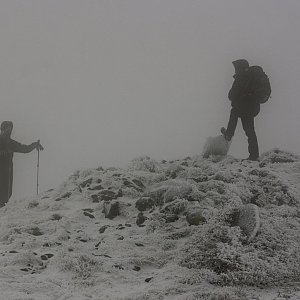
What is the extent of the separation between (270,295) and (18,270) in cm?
334

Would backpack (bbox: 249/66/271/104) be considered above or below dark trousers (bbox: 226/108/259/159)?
above

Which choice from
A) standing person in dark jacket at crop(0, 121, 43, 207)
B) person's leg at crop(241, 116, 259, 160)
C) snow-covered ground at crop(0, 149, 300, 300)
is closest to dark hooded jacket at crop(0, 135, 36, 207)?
standing person in dark jacket at crop(0, 121, 43, 207)

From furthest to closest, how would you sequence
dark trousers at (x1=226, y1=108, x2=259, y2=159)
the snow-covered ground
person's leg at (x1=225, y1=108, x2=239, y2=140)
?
person's leg at (x1=225, y1=108, x2=239, y2=140) < dark trousers at (x1=226, y1=108, x2=259, y2=159) < the snow-covered ground

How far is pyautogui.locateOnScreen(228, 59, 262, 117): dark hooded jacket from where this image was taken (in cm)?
1180

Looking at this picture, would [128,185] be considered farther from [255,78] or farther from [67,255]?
[255,78]

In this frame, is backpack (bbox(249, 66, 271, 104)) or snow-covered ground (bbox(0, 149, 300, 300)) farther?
backpack (bbox(249, 66, 271, 104))

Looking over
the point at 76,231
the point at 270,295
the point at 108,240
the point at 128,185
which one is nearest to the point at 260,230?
the point at 270,295

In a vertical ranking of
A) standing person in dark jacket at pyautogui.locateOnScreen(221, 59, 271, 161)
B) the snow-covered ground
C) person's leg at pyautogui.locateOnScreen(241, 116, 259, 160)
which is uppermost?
standing person in dark jacket at pyautogui.locateOnScreen(221, 59, 271, 161)

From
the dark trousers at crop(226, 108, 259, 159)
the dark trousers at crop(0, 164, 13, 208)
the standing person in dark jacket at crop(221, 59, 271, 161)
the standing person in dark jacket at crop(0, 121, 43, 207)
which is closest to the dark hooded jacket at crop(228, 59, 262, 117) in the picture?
the standing person in dark jacket at crop(221, 59, 271, 161)

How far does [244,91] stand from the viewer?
39.3 feet

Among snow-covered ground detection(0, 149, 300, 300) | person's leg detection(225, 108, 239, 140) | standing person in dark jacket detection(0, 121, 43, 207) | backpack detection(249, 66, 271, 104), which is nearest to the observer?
snow-covered ground detection(0, 149, 300, 300)

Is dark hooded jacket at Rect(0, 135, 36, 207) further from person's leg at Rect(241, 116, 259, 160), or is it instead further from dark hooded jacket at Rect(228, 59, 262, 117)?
person's leg at Rect(241, 116, 259, 160)

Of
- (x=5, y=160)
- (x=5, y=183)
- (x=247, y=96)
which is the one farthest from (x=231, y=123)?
(x=5, y=183)

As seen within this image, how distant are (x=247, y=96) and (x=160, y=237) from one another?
19.3ft
